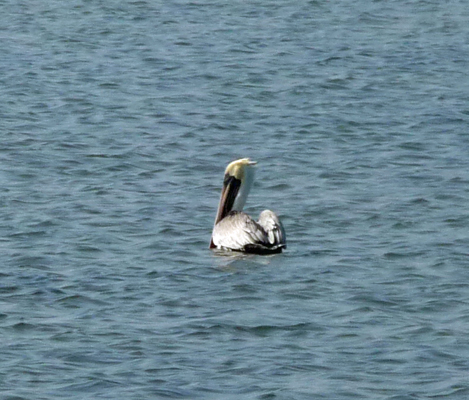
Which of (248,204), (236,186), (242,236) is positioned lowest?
(248,204)

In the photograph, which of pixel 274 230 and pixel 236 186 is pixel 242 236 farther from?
pixel 236 186

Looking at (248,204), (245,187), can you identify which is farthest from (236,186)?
(248,204)

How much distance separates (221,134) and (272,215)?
4106 mm

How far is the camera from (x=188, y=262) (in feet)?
35.6

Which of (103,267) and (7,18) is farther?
(7,18)

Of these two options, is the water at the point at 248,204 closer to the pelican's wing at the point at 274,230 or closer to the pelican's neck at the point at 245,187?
the pelican's wing at the point at 274,230

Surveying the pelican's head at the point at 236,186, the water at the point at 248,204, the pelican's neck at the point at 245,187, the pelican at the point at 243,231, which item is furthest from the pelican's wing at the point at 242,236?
the pelican's neck at the point at 245,187

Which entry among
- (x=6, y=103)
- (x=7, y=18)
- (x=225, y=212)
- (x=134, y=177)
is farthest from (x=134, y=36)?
(x=225, y=212)

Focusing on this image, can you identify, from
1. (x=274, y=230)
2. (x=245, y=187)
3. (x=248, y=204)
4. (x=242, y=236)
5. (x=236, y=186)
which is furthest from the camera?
(x=248, y=204)

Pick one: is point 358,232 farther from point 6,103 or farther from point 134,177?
point 6,103

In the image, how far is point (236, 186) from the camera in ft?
40.9

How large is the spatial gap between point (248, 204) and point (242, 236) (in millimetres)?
1694

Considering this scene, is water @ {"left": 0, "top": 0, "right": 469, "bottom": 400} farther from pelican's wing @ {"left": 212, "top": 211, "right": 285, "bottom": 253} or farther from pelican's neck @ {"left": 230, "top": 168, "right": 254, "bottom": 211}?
pelican's neck @ {"left": 230, "top": 168, "right": 254, "bottom": 211}

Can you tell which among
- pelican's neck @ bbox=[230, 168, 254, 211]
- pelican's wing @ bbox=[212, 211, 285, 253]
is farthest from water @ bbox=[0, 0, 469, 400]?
pelican's neck @ bbox=[230, 168, 254, 211]
